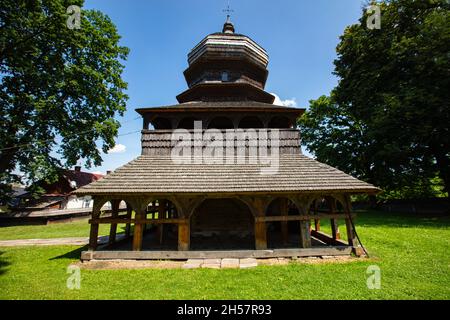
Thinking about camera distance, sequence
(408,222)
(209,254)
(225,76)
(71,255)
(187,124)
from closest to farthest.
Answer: (209,254) → (71,255) → (187,124) → (225,76) → (408,222)

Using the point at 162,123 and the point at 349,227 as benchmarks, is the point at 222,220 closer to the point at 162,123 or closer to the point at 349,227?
the point at 349,227

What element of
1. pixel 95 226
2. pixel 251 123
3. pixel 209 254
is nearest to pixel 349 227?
pixel 209 254

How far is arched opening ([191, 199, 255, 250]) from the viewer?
420 inches

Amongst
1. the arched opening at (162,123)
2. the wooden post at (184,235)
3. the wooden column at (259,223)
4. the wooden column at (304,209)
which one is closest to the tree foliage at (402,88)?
the wooden column at (304,209)

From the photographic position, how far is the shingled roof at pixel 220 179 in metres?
7.58

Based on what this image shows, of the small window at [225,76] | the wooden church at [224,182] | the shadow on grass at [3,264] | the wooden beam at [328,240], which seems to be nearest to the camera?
the shadow on grass at [3,264]

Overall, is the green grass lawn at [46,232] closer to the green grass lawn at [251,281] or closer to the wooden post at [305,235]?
the green grass lawn at [251,281]

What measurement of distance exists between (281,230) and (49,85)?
70.6 ft

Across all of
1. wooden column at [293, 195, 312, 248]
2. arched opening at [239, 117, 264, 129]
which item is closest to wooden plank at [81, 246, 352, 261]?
wooden column at [293, 195, 312, 248]

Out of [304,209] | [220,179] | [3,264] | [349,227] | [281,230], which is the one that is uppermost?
[220,179]

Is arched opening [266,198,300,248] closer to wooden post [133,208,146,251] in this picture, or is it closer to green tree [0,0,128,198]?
wooden post [133,208,146,251]

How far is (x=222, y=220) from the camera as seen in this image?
1077 centimetres

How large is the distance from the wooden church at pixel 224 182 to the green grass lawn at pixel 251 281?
1141mm
